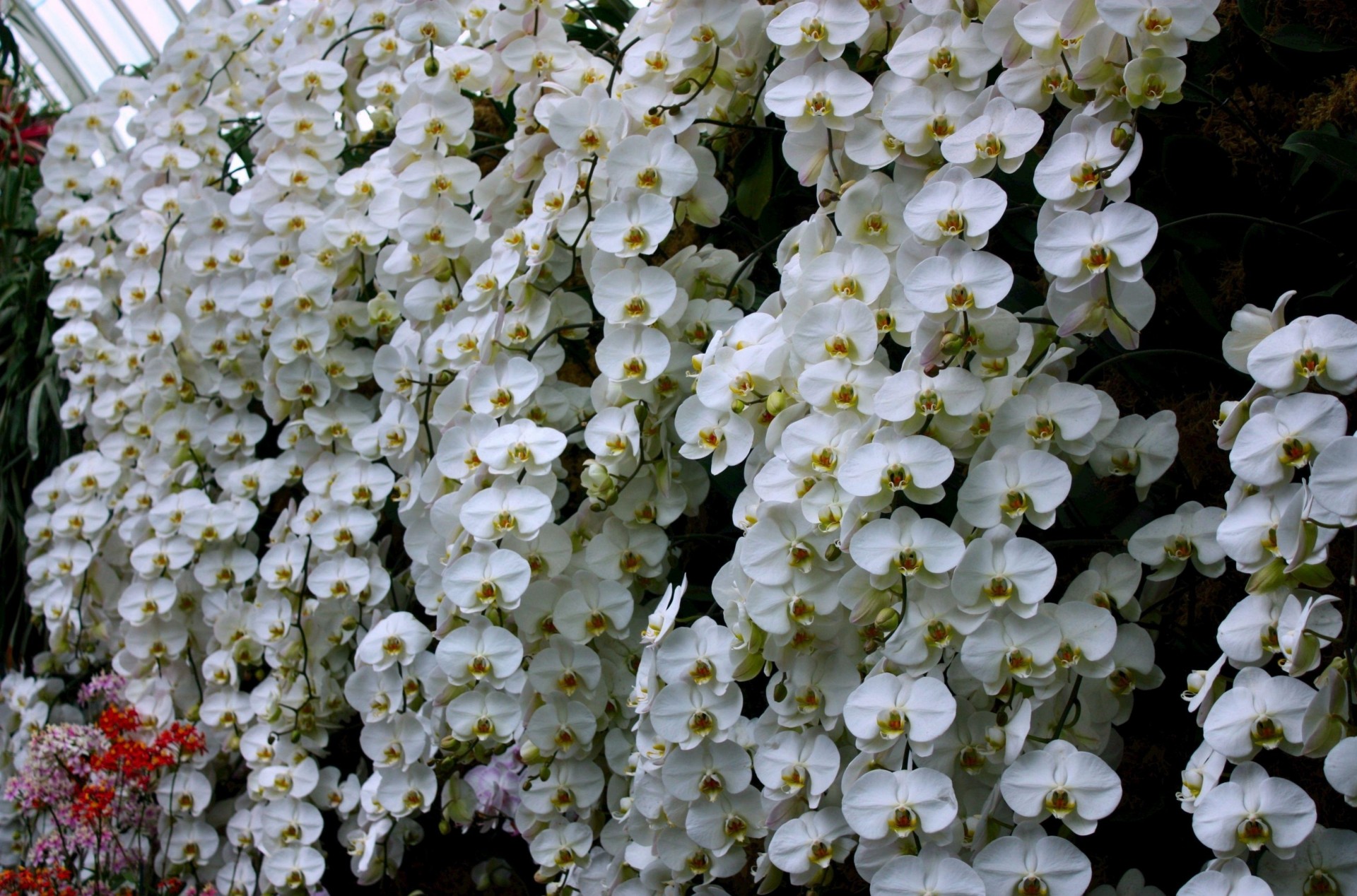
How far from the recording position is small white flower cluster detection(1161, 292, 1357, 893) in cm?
73

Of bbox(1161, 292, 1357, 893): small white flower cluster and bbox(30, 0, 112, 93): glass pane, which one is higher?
bbox(1161, 292, 1357, 893): small white flower cluster

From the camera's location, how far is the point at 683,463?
1239 millimetres

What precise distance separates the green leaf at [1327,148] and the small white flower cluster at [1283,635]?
8.4 inches

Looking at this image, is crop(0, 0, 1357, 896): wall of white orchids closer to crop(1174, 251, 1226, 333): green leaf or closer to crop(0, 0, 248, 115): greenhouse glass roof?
crop(1174, 251, 1226, 333): green leaf

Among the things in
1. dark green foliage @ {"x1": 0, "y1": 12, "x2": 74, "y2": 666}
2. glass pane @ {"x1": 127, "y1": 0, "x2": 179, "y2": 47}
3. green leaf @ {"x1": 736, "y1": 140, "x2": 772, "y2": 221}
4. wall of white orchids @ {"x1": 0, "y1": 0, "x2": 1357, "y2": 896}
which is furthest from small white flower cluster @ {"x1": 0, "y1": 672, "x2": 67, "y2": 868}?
glass pane @ {"x1": 127, "y1": 0, "x2": 179, "y2": 47}

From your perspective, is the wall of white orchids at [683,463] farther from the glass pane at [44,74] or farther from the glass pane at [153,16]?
the glass pane at [44,74]

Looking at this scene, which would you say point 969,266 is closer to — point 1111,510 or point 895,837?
point 1111,510

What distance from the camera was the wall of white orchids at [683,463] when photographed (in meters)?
0.86

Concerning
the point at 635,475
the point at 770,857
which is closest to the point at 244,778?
the point at 635,475

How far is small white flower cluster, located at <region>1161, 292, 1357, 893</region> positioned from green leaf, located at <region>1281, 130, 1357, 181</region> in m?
0.21

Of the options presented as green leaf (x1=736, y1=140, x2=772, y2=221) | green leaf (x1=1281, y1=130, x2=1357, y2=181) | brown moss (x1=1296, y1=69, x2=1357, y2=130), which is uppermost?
green leaf (x1=1281, y1=130, x2=1357, y2=181)

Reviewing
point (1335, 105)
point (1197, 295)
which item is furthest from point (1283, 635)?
point (1335, 105)

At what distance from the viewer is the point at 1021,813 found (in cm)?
84

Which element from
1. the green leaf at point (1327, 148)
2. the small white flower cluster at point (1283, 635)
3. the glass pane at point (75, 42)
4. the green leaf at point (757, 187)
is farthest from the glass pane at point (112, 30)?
the small white flower cluster at point (1283, 635)
